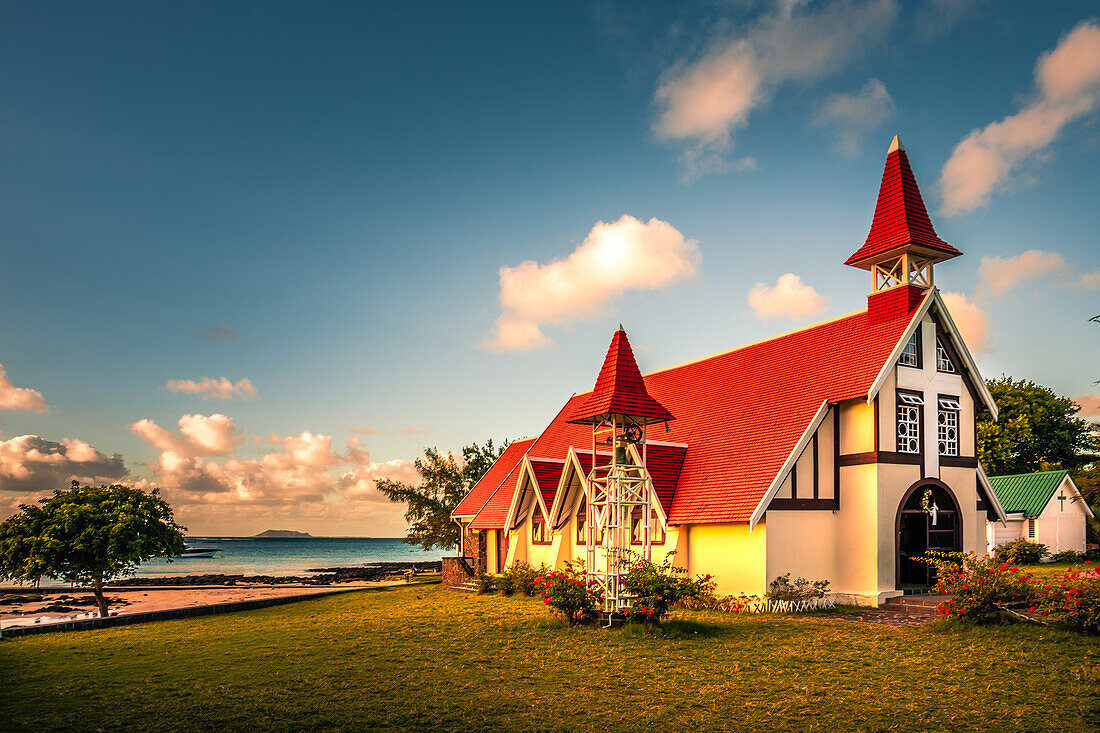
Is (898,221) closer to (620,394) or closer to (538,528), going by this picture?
(620,394)

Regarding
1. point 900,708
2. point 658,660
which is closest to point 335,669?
point 658,660

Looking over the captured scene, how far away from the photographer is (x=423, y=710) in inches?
390

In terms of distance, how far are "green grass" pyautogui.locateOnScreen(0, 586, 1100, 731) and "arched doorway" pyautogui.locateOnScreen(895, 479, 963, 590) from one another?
5.56 m

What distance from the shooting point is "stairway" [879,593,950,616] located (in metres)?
18.8

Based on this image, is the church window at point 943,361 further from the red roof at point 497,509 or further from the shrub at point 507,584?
the red roof at point 497,509

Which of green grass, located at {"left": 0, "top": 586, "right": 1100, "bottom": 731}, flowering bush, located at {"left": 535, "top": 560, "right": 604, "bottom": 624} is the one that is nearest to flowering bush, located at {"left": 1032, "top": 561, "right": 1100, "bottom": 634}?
green grass, located at {"left": 0, "top": 586, "right": 1100, "bottom": 731}

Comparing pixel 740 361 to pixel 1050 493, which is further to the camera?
pixel 1050 493

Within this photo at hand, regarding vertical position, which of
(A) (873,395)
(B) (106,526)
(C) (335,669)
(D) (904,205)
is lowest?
(C) (335,669)

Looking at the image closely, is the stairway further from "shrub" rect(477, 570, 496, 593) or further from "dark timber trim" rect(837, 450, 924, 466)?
"shrub" rect(477, 570, 496, 593)

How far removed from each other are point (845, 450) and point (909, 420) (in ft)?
6.37

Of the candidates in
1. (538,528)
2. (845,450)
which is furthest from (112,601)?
(845,450)

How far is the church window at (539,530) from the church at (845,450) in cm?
233

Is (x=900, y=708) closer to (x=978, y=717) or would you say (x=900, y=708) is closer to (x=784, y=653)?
(x=978, y=717)

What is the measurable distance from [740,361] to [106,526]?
818 inches
